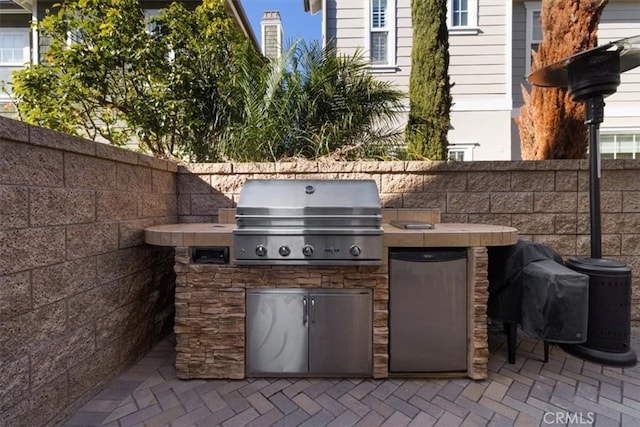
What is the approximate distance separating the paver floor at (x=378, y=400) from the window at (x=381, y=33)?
5.61 meters

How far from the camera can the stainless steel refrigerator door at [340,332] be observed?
210 cm

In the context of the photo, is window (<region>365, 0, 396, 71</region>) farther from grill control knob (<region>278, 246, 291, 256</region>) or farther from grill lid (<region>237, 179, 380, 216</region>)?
grill control knob (<region>278, 246, 291, 256</region>)

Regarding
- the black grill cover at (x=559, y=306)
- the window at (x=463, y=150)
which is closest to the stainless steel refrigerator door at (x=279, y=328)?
the black grill cover at (x=559, y=306)

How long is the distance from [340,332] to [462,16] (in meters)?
6.80

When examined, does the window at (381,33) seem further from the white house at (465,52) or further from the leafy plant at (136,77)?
the leafy plant at (136,77)

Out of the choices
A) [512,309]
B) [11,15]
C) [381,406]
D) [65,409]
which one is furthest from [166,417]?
[11,15]

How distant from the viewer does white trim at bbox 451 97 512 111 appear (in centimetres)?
598

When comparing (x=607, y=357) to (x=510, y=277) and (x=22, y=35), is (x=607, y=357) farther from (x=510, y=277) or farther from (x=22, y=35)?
(x=22, y=35)

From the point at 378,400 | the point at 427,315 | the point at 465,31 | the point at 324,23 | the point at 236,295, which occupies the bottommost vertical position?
the point at 378,400

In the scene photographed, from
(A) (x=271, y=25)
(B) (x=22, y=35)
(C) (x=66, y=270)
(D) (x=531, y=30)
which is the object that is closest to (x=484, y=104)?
(D) (x=531, y=30)

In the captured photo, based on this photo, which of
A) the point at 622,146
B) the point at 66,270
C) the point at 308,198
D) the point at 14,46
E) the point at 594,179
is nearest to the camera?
the point at 66,270

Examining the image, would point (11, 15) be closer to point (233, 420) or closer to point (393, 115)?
point (393, 115)

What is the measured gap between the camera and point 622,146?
627 cm

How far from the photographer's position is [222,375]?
2.13 m
